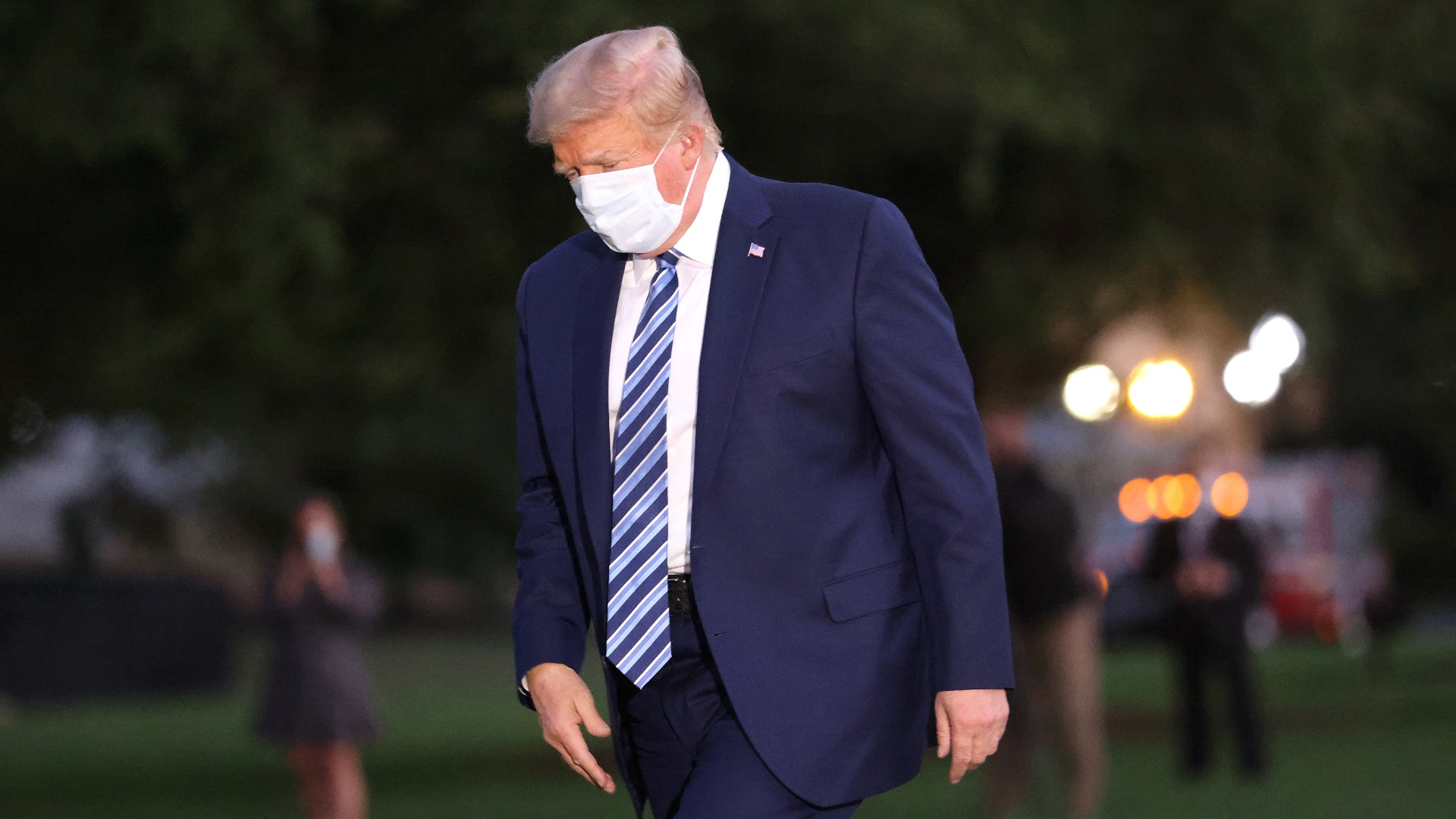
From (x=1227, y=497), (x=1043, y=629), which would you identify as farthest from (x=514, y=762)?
(x=1043, y=629)

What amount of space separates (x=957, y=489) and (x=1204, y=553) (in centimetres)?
1121

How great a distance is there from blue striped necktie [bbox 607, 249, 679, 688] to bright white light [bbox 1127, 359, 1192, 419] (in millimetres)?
19540

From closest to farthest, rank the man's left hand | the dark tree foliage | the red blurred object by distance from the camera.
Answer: the man's left hand → the dark tree foliage → the red blurred object

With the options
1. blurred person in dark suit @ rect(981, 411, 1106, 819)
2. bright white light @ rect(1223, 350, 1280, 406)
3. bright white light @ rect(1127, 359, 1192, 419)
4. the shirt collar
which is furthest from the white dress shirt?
bright white light @ rect(1127, 359, 1192, 419)

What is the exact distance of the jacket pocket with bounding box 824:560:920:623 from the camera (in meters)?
3.25

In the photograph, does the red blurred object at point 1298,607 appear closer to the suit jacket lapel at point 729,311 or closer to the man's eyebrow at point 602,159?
the suit jacket lapel at point 729,311

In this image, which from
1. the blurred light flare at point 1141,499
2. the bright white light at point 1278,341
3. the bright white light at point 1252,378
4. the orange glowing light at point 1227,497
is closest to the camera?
the bright white light at point 1278,341

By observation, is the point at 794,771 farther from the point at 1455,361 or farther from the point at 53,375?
the point at 1455,361

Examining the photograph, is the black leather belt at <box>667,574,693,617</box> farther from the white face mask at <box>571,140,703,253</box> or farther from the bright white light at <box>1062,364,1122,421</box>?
the bright white light at <box>1062,364,1122,421</box>

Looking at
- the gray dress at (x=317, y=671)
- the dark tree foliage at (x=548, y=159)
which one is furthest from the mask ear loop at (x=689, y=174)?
the gray dress at (x=317, y=671)

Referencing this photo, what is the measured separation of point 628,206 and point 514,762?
13.4 meters

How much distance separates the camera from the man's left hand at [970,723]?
→ 3172 mm

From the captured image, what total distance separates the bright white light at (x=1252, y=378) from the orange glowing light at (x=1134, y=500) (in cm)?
2459

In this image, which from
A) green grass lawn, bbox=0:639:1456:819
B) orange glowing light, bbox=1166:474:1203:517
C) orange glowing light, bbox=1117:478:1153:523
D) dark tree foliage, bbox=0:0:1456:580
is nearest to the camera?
dark tree foliage, bbox=0:0:1456:580
